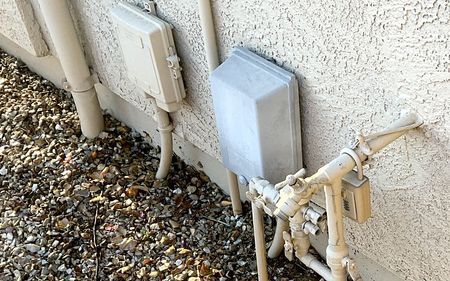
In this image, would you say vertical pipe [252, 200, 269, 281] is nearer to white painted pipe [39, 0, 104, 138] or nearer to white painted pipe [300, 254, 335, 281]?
white painted pipe [300, 254, 335, 281]

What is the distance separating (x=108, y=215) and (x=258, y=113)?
1352mm

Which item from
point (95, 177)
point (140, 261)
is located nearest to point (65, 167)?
point (95, 177)

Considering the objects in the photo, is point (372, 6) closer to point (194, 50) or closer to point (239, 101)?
point (239, 101)

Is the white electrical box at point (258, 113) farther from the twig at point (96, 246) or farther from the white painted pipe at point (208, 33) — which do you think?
the twig at point (96, 246)

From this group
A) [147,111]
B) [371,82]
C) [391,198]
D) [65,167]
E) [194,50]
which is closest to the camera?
[371,82]

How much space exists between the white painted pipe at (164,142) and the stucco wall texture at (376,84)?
0.52 meters

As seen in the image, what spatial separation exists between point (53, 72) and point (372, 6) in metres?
2.87

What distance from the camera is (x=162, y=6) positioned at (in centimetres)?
295

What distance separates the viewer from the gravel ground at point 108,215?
3215mm

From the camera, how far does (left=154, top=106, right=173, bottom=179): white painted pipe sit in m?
3.43

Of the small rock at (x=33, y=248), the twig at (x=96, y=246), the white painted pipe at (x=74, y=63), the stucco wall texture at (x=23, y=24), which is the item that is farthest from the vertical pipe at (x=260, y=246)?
the stucco wall texture at (x=23, y=24)

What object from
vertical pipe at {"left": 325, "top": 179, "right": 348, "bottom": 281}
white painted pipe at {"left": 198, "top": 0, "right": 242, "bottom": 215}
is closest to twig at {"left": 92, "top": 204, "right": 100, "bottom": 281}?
white painted pipe at {"left": 198, "top": 0, "right": 242, "bottom": 215}

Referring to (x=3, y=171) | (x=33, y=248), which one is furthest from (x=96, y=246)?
(x=3, y=171)

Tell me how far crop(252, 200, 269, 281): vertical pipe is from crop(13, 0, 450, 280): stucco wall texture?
278mm
